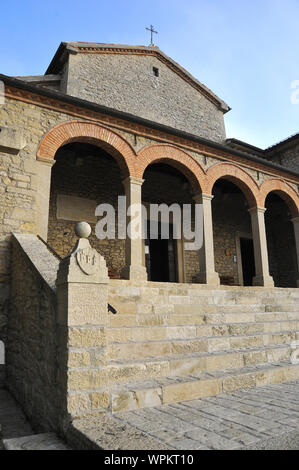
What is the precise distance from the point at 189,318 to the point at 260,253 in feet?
16.3

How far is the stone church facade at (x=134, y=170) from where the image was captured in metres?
5.59

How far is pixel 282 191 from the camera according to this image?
32.1 feet

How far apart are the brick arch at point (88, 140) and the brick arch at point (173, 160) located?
0.24 metres

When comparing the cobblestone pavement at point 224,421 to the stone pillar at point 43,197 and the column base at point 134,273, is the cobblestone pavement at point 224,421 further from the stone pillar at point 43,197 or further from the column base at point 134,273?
the stone pillar at point 43,197

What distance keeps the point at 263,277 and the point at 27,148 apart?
6368 millimetres

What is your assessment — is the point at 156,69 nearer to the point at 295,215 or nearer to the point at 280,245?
the point at 295,215

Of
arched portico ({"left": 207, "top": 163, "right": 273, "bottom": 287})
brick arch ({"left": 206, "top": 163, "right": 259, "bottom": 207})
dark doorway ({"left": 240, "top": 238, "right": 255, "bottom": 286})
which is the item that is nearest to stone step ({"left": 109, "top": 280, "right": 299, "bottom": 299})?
arched portico ({"left": 207, "top": 163, "right": 273, "bottom": 287})

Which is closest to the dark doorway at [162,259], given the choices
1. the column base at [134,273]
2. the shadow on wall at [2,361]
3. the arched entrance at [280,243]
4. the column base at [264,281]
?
the column base at [264,281]

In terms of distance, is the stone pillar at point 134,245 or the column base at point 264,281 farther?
the column base at point 264,281

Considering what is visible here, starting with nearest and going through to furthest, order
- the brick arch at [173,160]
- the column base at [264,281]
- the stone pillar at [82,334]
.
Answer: the stone pillar at [82,334], the brick arch at [173,160], the column base at [264,281]

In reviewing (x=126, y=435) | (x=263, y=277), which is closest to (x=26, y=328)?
(x=126, y=435)

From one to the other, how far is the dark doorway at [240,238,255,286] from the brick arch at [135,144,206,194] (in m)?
5.15

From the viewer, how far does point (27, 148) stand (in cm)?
574

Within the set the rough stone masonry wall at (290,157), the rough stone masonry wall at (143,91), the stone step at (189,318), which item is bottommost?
the stone step at (189,318)
